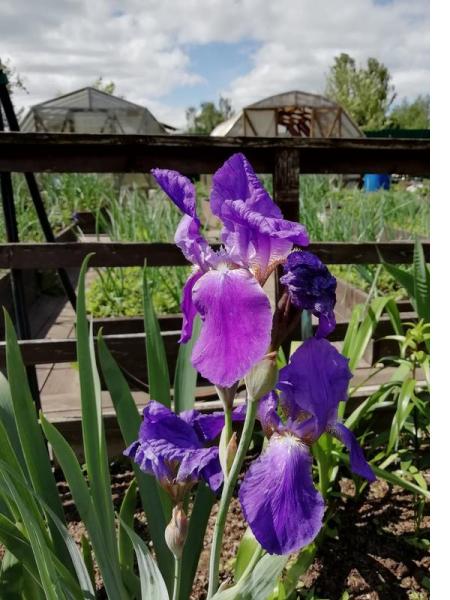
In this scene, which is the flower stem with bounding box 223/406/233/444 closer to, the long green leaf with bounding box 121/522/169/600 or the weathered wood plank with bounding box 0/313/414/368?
the long green leaf with bounding box 121/522/169/600

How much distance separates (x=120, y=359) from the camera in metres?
1.99

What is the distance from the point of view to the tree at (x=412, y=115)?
37.1m

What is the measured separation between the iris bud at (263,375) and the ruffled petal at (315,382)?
0.23ft

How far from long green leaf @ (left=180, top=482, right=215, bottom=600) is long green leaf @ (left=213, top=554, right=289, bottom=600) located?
32 cm

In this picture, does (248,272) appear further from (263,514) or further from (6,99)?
(6,99)

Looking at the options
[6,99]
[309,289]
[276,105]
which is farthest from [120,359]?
[276,105]

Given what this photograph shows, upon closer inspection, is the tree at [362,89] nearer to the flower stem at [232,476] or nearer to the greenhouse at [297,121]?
the greenhouse at [297,121]

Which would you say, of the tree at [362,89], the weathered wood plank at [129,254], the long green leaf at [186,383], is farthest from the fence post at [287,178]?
the tree at [362,89]

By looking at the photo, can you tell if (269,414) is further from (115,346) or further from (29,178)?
(29,178)

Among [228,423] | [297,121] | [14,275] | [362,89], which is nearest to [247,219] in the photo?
[228,423]

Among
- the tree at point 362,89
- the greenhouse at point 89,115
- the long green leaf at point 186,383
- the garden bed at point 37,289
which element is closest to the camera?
the long green leaf at point 186,383

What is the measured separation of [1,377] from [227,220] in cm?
68

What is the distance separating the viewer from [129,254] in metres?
1.88

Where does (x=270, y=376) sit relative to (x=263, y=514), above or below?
above
